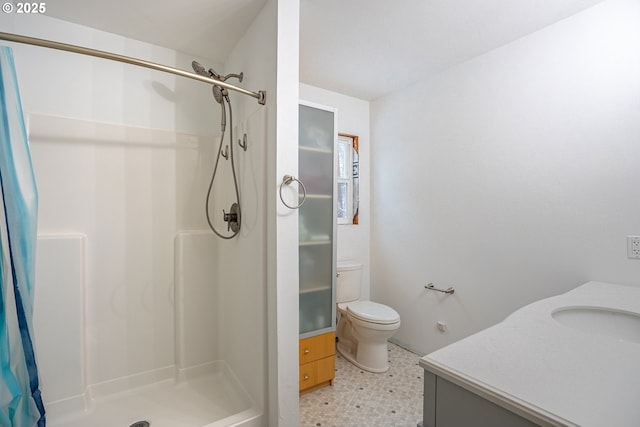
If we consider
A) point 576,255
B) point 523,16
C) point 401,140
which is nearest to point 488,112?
point 523,16

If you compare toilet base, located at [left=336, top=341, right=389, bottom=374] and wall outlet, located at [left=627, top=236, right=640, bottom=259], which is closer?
wall outlet, located at [left=627, top=236, right=640, bottom=259]

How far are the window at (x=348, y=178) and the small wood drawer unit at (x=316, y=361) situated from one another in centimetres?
122

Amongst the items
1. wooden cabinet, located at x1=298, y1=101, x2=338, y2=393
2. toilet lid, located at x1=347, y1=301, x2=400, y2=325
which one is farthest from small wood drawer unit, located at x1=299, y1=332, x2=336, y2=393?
toilet lid, located at x1=347, y1=301, x2=400, y2=325

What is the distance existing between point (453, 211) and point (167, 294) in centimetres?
222

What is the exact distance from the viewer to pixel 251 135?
5.22 feet

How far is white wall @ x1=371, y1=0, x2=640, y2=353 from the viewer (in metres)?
1.49

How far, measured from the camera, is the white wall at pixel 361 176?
8.91ft

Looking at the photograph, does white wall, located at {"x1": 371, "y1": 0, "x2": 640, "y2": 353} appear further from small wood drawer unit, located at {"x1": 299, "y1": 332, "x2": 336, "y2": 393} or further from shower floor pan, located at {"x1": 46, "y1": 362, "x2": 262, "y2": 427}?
shower floor pan, located at {"x1": 46, "y1": 362, "x2": 262, "y2": 427}

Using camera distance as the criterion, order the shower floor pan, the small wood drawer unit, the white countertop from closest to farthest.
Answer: the white countertop
the shower floor pan
the small wood drawer unit

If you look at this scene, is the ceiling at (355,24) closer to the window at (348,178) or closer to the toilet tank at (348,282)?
the window at (348,178)

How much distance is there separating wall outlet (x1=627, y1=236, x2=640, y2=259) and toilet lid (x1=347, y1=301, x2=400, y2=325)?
4.39 feet

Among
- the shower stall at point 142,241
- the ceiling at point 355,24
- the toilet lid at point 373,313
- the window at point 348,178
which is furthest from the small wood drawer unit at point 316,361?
the ceiling at point 355,24

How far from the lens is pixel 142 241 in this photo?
1843 millimetres

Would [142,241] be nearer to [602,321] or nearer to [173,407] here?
[173,407]
